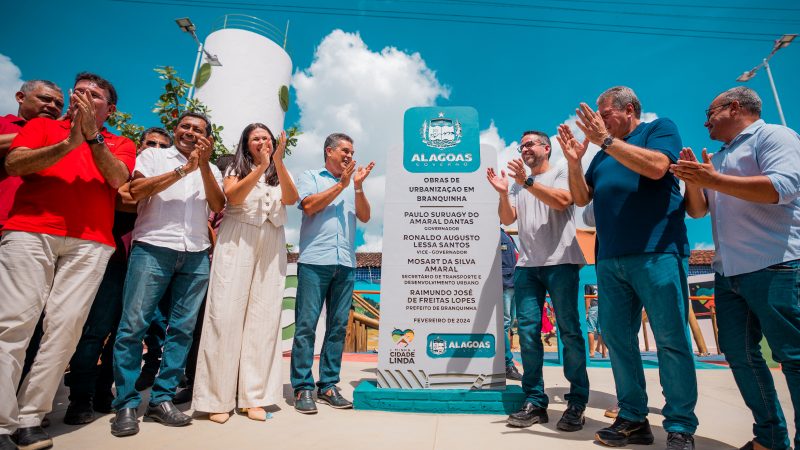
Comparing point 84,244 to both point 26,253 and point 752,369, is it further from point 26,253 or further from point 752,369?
point 752,369

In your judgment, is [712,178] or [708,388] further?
[708,388]

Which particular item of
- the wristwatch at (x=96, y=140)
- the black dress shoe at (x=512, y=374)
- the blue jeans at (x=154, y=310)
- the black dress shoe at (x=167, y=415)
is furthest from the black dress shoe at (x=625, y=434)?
the wristwatch at (x=96, y=140)

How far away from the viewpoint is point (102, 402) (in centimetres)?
263

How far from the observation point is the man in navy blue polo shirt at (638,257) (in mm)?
2084

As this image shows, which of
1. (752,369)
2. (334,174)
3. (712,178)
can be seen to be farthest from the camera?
(334,174)

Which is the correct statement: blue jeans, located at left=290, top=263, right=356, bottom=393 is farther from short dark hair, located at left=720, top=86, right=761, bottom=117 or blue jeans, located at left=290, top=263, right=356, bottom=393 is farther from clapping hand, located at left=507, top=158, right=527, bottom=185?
short dark hair, located at left=720, top=86, right=761, bottom=117

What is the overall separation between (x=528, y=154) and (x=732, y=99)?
118 centimetres

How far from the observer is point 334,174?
11.5 ft

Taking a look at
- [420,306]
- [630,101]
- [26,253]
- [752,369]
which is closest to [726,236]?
[752,369]

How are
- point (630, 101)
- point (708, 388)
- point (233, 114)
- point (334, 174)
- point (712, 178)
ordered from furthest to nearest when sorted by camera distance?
point (233, 114) < point (708, 388) < point (334, 174) < point (630, 101) < point (712, 178)

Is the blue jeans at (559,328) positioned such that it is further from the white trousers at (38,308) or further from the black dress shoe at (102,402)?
the black dress shoe at (102,402)

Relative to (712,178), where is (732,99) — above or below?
above

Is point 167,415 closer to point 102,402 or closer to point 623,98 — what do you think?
point 102,402

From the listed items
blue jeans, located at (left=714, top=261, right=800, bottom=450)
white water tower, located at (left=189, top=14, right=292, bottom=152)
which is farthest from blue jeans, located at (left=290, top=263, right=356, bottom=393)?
white water tower, located at (left=189, top=14, right=292, bottom=152)
